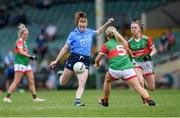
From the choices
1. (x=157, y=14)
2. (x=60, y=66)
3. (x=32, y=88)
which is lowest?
(x=32, y=88)

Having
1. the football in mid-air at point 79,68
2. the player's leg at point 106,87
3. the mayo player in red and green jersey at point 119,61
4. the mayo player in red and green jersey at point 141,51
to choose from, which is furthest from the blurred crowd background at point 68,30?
the mayo player in red and green jersey at point 119,61

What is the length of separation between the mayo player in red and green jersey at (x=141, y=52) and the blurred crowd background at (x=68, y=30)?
15.8 metres

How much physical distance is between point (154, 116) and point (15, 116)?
309 cm

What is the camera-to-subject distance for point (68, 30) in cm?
4944

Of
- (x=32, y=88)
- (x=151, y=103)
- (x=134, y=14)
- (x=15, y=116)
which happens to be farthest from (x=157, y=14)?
(x=15, y=116)

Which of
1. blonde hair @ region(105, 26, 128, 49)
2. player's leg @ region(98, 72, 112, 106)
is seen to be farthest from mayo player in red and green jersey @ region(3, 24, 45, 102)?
blonde hair @ region(105, 26, 128, 49)

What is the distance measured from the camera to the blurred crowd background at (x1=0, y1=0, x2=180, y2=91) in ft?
137

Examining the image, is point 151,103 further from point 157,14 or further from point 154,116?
point 157,14

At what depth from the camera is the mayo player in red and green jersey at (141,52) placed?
22562 millimetres

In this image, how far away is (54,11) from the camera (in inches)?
2057

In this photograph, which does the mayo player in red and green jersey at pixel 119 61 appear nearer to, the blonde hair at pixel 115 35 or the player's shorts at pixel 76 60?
the blonde hair at pixel 115 35

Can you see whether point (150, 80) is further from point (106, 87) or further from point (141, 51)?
point (106, 87)

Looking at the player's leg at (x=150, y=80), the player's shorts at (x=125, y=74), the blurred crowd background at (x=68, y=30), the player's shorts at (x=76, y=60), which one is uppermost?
the blurred crowd background at (x=68, y=30)

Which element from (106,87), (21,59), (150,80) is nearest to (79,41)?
(106,87)
